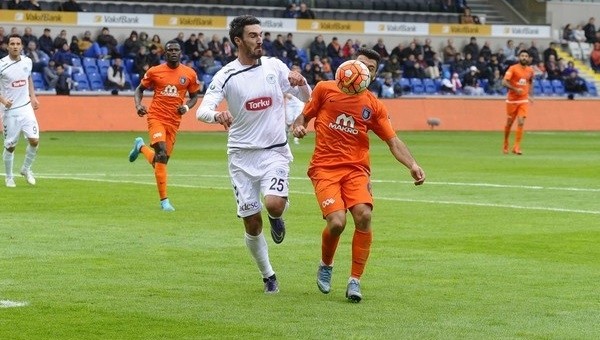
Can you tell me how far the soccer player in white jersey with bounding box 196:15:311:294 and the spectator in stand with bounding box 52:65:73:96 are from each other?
98.4 ft

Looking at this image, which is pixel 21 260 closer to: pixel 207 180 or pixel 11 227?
pixel 11 227

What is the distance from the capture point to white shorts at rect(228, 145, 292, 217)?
35.3 feet

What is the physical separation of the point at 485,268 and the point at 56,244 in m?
4.51

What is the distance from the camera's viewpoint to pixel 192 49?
45906mm

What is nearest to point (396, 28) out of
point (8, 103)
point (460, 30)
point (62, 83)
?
point (460, 30)

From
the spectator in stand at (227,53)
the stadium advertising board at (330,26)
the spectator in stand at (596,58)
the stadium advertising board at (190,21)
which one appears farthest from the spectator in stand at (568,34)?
the spectator in stand at (227,53)

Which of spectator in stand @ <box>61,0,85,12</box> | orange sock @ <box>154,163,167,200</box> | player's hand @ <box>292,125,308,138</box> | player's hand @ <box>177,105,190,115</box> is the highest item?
spectator in stand @ <box>61,0,85,12</box>

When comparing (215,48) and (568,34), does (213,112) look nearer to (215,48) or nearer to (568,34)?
(215,48)

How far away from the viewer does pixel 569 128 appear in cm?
4803

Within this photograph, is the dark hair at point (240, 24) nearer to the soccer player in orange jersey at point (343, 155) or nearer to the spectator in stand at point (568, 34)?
the soccer player in orange jersey at point (343, 155)

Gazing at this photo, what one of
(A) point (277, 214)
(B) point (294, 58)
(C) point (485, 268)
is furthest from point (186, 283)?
(B) point (294, 58)

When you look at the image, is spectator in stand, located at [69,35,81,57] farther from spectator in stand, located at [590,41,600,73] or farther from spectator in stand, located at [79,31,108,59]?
spectator in stand, located at [590,41,600,73]

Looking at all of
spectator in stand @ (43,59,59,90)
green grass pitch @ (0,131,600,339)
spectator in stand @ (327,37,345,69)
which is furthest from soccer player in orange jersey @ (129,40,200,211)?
spectator in stand @ (327,37,345,69)

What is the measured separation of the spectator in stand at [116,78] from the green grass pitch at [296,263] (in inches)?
786
